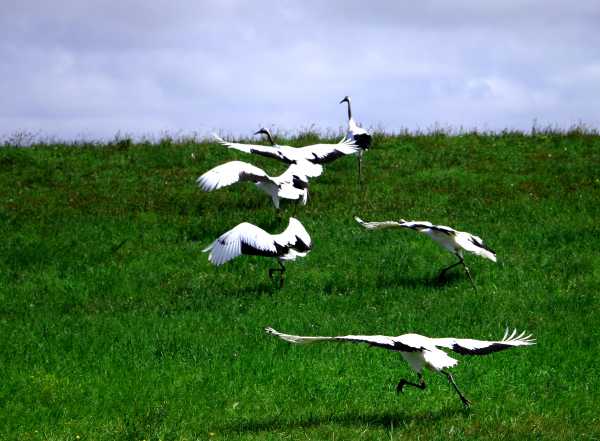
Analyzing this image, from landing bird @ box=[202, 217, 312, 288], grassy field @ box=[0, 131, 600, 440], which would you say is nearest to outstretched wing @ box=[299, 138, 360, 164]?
grassy field @ box=[0, 131, 600, 440]

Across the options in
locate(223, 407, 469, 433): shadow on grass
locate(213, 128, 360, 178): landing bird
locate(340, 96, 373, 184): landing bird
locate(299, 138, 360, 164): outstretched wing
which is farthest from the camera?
locate(340, 96, 373, 184): landing bird

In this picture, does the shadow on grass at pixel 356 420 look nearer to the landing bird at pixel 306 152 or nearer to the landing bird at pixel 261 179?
the landing bird at pixel 261 179

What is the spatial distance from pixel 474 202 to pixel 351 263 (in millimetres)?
4373

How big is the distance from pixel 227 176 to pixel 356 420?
8514 mm

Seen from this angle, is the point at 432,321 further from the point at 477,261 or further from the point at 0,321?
Answer: the point at 0,321

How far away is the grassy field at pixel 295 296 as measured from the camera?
8070 millimetres

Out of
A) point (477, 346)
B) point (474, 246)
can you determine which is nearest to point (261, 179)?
point (474, 246)

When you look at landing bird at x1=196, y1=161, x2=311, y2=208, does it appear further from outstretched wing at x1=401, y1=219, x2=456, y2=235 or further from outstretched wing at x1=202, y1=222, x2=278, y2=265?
outstretched wing at x1=401, y1=219, x2=456, y2=235

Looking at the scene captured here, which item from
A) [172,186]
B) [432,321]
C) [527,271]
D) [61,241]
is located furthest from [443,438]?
[172,186]

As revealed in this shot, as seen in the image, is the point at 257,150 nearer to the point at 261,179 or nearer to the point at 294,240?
the point at 261,179

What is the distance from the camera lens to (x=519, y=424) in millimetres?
7625

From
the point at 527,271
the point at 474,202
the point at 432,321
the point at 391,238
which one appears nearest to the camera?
the point at 432,321

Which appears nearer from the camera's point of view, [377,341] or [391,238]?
[377,341]

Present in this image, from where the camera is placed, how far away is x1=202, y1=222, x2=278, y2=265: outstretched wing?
12.9 metres
